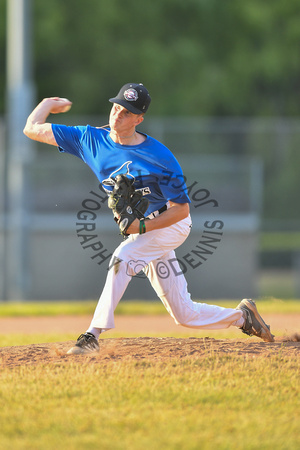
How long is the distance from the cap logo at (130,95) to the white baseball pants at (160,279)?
970 millimetres

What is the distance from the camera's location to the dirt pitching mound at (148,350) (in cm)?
564

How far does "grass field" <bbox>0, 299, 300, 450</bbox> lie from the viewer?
394cm

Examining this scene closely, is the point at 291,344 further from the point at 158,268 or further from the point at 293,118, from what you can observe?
the point at 293,118

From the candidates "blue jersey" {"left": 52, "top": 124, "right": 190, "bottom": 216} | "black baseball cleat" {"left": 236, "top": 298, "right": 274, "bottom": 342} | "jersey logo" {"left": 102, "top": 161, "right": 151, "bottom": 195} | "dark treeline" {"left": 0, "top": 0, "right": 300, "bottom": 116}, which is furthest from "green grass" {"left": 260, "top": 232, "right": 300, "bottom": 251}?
"jersey logo" {"left": 102, "top": 161, "right": 151, "bottom": 195}

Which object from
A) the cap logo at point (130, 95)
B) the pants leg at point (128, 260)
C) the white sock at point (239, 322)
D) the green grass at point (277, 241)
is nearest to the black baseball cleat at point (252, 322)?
the white sock at point (239, 322)

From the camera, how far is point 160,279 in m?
5.91

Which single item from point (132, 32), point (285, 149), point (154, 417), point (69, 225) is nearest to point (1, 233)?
point (69, 225)

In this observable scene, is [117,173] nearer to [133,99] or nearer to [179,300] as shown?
[133,99]

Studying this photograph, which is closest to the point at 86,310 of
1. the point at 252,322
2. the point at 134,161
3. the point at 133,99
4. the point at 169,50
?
the point at 252,322

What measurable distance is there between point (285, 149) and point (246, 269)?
328 centimetres

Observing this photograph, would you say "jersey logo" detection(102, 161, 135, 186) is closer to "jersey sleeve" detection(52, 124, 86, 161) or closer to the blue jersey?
the blue jersey

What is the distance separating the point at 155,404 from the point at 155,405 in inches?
0.6

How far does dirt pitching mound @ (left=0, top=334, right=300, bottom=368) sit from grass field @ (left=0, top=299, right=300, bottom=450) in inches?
4.2

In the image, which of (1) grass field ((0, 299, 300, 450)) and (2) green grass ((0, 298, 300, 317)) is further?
(2) green grass ((0, 298, 300, 317))
